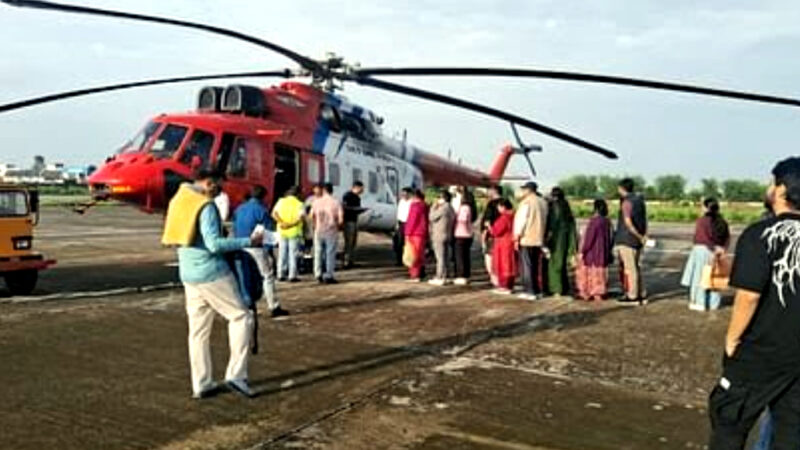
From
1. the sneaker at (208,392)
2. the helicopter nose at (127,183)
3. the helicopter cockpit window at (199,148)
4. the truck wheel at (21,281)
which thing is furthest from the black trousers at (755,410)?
the helicopter cockpit window at (199,148)

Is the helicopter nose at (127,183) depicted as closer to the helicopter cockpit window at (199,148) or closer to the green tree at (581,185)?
the helicopter cockpit window at (199,148)

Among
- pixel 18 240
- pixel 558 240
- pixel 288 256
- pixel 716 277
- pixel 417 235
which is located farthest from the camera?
pixel 417 235

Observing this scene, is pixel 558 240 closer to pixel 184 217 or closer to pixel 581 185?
pixel 184 217

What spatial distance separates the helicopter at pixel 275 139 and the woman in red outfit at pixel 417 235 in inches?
90.1

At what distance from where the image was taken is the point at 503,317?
1029 centimetres

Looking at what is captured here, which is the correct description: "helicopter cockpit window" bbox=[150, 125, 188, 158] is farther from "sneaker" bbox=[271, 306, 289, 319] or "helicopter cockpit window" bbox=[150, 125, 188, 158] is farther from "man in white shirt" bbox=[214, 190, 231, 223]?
"sneaker" bbox=[271, 306, 289, 319]

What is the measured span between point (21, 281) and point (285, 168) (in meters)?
5.04

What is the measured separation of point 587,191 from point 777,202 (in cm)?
11588

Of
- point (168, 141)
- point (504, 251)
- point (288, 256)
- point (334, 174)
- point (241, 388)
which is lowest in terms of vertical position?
point (241, 388)

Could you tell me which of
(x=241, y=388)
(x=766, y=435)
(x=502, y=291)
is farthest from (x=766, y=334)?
(x=502, y=291)

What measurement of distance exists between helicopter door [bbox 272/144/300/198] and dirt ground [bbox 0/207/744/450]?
3147 millimetres

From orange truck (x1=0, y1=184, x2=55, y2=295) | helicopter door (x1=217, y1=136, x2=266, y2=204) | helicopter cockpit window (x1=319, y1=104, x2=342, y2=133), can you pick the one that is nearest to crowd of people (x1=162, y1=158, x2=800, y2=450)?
helicopter door (x1=217, y1=136, x2=266, y2=204)

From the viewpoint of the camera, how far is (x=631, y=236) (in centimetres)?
1178

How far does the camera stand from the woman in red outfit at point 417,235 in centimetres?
1401
